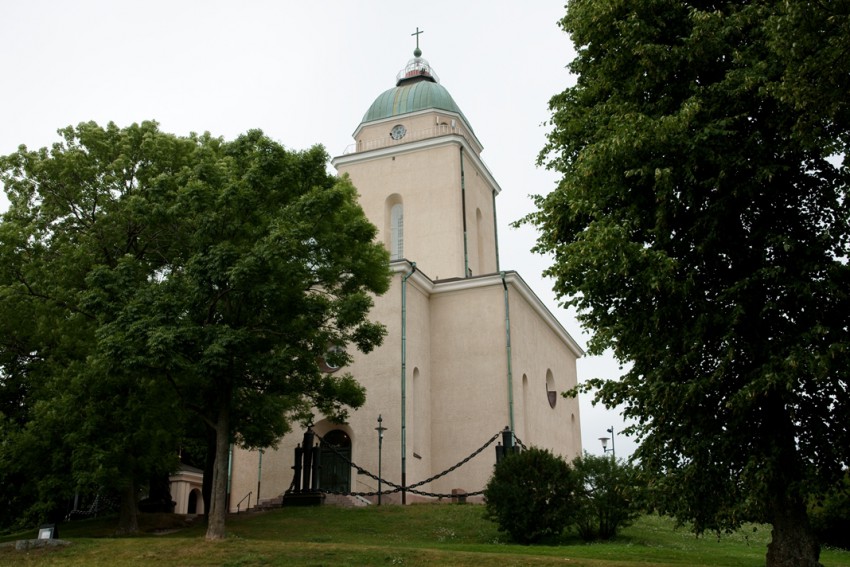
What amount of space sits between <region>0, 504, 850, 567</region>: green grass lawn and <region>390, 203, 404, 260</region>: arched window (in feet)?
42.4

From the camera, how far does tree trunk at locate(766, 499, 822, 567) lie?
418 inches

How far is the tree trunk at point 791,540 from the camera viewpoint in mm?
10609

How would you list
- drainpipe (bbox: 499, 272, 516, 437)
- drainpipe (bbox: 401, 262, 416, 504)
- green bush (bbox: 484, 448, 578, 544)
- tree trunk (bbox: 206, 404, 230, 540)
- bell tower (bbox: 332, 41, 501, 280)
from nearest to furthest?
1. tree trunk (bbox: 206, 404, 230, 540)
2. green bush (bbox: 484, 448, 578, 544)
3. drainpipe (bbox: 401, 262, 416, 504)
4. drainpipe (bbox: 499, 272, 516, 437)
5. bell tower (bbox: 332, 41, 501, 280)

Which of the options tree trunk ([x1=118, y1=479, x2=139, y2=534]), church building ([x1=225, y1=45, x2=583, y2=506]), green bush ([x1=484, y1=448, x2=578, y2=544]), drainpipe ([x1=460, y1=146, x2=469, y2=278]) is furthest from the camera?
drainpipe ([x1=460, y1=146, x2=469, y2=278])

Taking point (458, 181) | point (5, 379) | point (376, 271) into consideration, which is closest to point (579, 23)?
point (376, 271)

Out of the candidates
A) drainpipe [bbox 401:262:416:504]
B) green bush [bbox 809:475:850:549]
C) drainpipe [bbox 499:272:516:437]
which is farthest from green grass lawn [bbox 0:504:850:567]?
drainpipe [bbox 499:272:516:437]

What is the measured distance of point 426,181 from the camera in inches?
1228

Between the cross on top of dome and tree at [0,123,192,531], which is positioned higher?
the cross on top of dome

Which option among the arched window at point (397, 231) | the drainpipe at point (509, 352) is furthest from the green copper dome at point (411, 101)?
the drainpipe at point (509, 352)

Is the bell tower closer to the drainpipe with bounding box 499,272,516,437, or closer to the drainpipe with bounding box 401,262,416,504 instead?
the drainpipe with bounding box 499,272,516,437

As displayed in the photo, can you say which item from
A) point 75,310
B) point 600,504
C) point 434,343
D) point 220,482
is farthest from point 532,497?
point 434,343

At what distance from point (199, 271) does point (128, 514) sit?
21.2ft

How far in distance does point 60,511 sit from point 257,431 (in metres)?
10.2

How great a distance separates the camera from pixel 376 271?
17.1 metres
